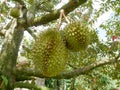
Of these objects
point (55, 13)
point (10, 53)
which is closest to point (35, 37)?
point (10, 53)

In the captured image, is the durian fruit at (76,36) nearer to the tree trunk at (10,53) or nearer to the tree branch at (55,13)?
the tree branch at (55,13)

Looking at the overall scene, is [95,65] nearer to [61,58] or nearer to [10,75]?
[10,75]

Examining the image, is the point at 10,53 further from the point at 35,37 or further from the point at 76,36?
the point at 76,36

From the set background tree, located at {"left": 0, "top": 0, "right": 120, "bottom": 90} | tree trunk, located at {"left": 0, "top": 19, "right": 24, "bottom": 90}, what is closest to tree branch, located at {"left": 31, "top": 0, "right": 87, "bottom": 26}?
background tree, located at {"left": 0, "top": 0, "right": 120, "bottom": 90}

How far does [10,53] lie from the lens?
2.81m

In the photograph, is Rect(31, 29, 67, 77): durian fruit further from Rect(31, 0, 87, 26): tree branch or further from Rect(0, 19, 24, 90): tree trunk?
Rect(0, 19, 24, 90): tree trunk

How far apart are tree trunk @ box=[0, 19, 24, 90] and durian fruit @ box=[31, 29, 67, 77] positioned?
107cm

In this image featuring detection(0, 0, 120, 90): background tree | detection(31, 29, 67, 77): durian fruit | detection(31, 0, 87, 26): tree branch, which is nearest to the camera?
detection(31, 29, 67, 77): durian fruit

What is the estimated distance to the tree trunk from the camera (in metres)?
2.69

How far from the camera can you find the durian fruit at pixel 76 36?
5.21 feet

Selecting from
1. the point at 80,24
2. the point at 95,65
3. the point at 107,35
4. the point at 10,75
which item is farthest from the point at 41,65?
the point at 107,35

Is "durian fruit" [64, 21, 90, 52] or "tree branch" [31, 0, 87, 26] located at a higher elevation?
"tree branch" [31, 0, 87, 26]

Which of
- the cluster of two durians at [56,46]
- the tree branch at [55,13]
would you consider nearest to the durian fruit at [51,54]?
the cluster of two durians at [56,46]

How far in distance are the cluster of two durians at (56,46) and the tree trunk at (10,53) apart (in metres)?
1.04
